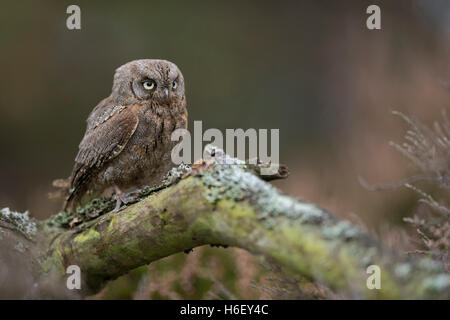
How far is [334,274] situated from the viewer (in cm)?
125

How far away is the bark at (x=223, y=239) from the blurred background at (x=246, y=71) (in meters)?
2.53

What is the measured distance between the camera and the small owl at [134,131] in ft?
8.02

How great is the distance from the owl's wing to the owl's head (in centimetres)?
9

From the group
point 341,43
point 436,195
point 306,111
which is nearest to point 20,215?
point 436,195

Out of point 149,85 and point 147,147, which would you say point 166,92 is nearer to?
point 149,85

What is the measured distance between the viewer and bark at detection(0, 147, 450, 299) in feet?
4.00

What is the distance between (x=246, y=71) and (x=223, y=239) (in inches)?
185

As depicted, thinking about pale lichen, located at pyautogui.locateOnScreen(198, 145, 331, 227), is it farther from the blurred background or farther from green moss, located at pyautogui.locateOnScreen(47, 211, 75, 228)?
the blurred background

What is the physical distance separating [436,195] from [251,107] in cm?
299

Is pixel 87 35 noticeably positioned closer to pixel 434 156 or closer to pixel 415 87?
pixel 415 87

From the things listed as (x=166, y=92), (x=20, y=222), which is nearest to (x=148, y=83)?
(x=166, y=92)

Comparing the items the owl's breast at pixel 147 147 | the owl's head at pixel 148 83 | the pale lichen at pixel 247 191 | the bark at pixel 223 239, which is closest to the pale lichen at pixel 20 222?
the bark at pixel 223 239

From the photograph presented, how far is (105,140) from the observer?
2443mm

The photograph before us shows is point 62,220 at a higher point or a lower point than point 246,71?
lower
